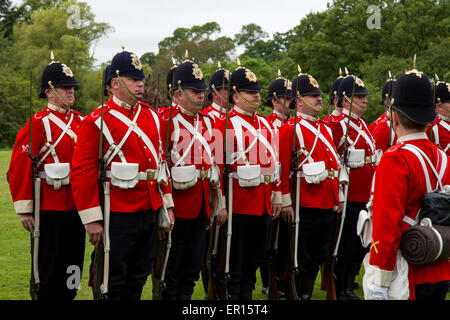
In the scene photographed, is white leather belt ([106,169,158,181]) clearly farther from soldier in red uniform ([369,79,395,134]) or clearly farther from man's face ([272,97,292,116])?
soldier in red uniform ([369,79,395,134])

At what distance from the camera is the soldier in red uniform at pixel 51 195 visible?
221 inches

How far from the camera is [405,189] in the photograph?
11.1 ft

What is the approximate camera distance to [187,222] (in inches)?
231

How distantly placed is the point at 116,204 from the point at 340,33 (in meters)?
24.0

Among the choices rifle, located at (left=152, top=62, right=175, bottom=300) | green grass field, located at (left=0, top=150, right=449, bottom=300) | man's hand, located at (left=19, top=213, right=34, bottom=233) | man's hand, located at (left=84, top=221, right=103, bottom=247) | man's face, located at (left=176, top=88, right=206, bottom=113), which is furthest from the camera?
green grass field, located at (left=0, top=150, right=449, bottom=300)

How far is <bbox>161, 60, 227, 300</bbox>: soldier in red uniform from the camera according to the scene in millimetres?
5797

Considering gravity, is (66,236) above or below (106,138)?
below

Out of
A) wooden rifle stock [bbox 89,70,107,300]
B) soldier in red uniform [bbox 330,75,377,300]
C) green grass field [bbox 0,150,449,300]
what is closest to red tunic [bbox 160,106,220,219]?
wooden rifle stock [bbox 89,70,107,300]

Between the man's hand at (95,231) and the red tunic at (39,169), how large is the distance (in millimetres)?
980

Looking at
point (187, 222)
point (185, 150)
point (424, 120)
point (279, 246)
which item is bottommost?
point (279, 246)

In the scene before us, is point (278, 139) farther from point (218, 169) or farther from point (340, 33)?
point (340, 33)

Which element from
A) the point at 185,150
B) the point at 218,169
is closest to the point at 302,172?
the point at 218,169

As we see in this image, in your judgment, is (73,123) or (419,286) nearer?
(419,286)

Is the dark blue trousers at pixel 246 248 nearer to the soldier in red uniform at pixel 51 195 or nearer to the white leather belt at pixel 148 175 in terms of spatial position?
the white leather belt at pixel 148 175
